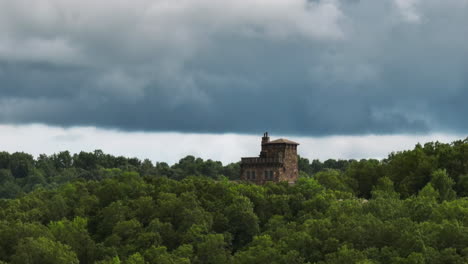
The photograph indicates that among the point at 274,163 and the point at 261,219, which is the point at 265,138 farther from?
the point at 261,219

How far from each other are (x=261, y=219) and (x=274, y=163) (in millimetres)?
17794

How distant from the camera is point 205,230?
9862 centimetres

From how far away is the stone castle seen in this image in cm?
12225

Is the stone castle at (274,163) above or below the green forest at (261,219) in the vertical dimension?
above

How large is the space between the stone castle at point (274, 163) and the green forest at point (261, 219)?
4786 mm

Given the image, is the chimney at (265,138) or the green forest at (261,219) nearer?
the green forest at (261,219)

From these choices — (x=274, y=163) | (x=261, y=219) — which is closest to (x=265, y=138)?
(x=274, y=163)

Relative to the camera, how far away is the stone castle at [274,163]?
12225cm

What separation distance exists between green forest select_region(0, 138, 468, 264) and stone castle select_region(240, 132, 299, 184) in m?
4.79

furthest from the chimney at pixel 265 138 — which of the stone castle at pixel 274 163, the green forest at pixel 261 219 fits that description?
the green forest at pixel 261 219

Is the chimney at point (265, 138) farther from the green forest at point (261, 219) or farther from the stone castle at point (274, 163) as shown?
the green forest at point (261, 219)

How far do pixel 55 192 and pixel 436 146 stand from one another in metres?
55.9

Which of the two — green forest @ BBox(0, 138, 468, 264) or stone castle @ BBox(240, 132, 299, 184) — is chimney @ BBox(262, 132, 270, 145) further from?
green forest @ BBox(0, 138, 468, 264)

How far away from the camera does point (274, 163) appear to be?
123 m
